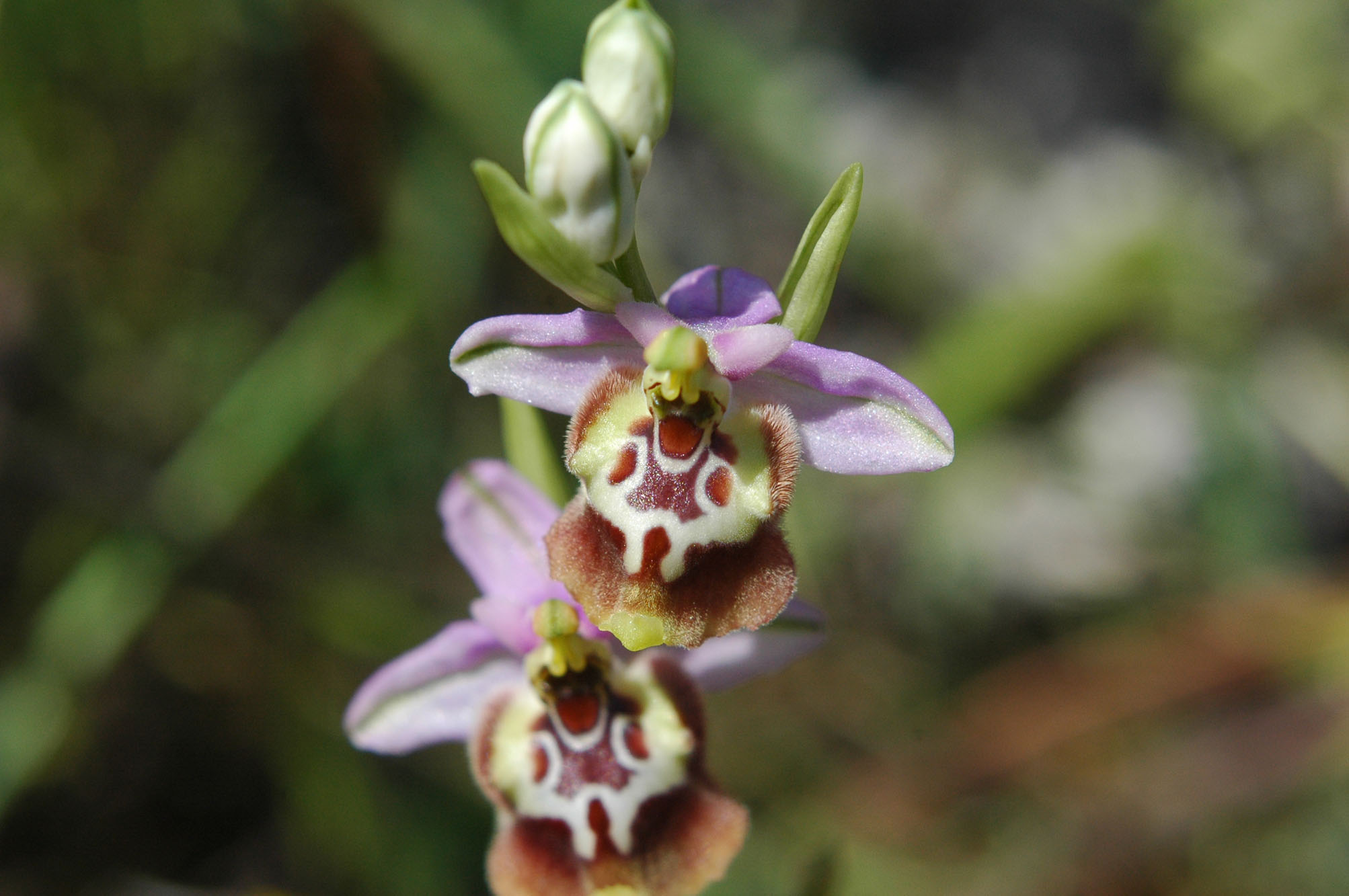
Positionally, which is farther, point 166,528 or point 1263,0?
point 1263,0

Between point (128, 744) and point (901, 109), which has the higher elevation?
point (901, 109)

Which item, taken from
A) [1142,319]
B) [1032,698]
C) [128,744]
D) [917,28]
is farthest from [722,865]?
[917,28]

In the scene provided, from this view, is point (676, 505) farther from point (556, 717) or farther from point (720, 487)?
point (556, 717)

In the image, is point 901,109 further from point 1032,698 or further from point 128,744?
point 128,744

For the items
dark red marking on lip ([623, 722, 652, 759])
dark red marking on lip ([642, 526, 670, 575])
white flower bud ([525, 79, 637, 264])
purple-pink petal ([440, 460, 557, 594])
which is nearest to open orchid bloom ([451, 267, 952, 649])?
dark red marking on lip ([642, 526, 670, 575])

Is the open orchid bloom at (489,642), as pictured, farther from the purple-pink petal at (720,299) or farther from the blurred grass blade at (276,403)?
the blurred grass blade at (276,403)

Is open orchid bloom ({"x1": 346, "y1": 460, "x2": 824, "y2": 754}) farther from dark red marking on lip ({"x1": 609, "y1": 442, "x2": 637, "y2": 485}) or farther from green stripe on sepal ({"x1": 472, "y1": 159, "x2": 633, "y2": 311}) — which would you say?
green stripe on sepal ({"x1": 472, "y1": 159, "x2": 633, "y2": 311})
